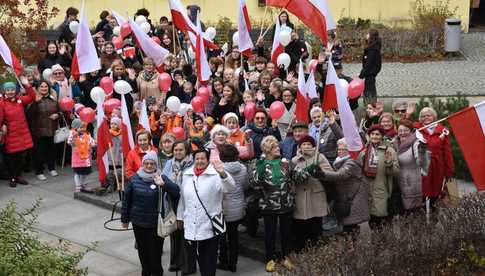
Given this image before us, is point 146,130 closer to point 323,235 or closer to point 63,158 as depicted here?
point 323,235

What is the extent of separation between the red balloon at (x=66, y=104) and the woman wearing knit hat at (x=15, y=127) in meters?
0.44

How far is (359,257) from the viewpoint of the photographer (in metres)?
8.75

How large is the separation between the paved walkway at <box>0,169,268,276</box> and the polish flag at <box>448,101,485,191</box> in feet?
8.62

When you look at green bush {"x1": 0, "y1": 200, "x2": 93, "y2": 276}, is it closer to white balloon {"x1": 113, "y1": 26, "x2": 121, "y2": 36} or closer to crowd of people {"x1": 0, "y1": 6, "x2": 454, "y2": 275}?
crowd of people {"x1": 0, "y1": 6, "x2": 454, "y2": 275}

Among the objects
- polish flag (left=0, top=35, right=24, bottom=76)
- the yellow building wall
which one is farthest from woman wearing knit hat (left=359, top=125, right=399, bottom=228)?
the yellow building wall

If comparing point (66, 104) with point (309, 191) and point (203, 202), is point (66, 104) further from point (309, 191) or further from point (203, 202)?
point (309, 191)

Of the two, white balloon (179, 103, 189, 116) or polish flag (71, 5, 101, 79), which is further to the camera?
polish flag (71, 5, 101, 79)

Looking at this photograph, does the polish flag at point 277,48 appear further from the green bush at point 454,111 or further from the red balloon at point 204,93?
the green bush at point 454,111

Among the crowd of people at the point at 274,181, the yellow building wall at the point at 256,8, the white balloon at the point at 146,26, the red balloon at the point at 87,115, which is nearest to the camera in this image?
the crowd of people at the point at 274,181

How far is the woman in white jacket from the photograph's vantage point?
10.3 m

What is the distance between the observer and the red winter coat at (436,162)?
11.1 metres

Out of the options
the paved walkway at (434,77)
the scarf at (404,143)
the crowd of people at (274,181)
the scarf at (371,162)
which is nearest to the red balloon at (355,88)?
the crowd of people at (274,181)

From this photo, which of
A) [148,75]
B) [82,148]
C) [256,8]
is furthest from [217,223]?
[256,8]

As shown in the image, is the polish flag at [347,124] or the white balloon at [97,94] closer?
the polish flag at [347,124]
